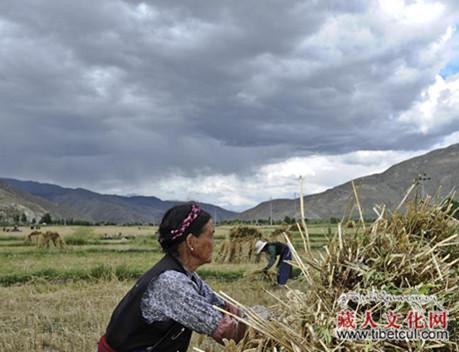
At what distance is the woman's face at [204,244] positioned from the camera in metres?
2.97

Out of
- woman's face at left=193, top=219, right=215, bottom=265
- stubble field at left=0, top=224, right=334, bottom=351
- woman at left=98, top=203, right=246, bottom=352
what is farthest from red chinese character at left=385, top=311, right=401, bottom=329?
woman's face at left=193, top=219, right=215, bottom=265

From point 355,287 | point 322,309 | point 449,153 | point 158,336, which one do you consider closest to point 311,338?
point 322,309

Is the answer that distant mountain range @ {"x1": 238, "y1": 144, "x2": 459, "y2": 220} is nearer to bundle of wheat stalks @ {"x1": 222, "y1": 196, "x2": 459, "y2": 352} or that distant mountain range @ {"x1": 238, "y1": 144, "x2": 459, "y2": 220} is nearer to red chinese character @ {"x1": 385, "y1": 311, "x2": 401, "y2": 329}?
bundle of wheat stalks @ {"x1": 222, "y1": 196, "x2": 459, "y2": 352}

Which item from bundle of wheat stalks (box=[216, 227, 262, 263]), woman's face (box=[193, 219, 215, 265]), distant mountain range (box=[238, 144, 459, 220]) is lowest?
bundle of wheat stalks (box=[216, 227, 262, 263])

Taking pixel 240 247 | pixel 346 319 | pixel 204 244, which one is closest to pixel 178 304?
pixel 204 244

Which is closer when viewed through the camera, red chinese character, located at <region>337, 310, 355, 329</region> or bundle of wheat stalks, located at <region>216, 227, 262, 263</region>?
red chinese character, located at <region>337, 310, 355, 329</region>

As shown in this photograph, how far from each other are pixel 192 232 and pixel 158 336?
0.60m

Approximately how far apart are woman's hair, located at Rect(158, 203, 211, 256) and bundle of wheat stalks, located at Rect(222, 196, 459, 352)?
26.6 inches

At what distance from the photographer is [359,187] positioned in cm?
261

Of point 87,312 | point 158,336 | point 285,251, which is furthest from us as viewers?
point 285,251

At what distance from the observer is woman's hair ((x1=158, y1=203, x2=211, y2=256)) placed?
296cm

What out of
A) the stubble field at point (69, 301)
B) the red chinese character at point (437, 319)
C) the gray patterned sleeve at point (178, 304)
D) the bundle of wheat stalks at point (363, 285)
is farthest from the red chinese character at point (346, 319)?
the gray patterned sleeve at point (178, 304)

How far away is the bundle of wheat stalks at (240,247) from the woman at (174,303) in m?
17.8

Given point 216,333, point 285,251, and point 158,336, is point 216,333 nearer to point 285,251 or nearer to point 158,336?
point 158,336
